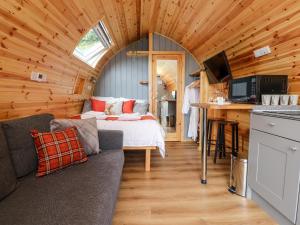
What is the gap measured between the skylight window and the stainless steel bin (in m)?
2.67

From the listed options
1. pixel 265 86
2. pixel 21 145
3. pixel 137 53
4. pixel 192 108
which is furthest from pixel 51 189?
pixel 137 53

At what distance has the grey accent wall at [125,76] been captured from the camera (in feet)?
15.5

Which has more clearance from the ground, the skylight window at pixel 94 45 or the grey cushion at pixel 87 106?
the skylight window at pixel 94 45

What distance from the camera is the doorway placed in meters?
4.61

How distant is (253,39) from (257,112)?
1074 millimetres

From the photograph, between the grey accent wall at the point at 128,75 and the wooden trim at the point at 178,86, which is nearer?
the wooden trim at the point at 178,86

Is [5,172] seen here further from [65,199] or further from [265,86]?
[265,86]

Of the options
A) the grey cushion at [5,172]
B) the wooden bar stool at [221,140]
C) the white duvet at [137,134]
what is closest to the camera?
the grey cushion at [5,172]

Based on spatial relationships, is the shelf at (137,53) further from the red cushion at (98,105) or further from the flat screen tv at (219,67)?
the flat screen tv at (219,67)

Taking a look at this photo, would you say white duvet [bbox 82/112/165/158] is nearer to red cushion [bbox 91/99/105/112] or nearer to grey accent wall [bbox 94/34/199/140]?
red cushion [bbox 91/99/105/112]

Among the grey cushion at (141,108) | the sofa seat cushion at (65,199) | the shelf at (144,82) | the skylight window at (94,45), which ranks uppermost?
the skylight window at (94,45)

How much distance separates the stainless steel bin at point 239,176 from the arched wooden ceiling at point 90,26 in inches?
39.0

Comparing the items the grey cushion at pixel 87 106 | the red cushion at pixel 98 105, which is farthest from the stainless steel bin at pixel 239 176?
the grey cushion at pixel 87 106

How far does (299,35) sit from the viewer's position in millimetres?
1849
